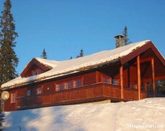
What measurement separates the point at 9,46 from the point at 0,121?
34.6m

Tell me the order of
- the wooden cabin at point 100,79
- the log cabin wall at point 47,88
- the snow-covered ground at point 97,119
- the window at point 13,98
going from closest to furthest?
1. the snow-covered ground at point 97,119
2. the wooden cabin at point 100,79
3. the log cabin wall at point 47,88
4. the window at point 13,98

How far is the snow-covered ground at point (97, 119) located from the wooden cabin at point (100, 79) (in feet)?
17.4

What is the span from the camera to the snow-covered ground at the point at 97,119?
2116 cm

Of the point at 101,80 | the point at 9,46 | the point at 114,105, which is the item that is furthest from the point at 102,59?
the point at 9,46

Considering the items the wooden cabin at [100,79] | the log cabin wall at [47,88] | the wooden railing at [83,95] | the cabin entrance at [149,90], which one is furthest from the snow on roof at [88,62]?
the cabin entrance at [149,90]

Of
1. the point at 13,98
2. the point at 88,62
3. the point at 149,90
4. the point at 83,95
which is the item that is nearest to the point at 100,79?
the point at 88,62

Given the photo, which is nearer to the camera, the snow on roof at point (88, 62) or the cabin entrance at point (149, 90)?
the snow on roof at point (88, 62)

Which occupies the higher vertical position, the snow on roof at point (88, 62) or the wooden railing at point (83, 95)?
the snow on roof at point (88, 62)

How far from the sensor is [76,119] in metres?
23.7

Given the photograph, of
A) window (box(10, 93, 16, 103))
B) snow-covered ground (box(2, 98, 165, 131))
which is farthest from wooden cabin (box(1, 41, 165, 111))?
snow-covered ground (box(2, 98, 165, 131))

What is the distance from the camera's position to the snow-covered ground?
69.4 feet

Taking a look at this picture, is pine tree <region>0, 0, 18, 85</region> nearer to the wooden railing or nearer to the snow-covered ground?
the wooden railing

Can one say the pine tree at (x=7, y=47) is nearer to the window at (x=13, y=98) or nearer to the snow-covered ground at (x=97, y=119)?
the window at (x=13, y=98)

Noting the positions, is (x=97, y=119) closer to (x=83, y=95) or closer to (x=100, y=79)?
(x=83, y=95)
